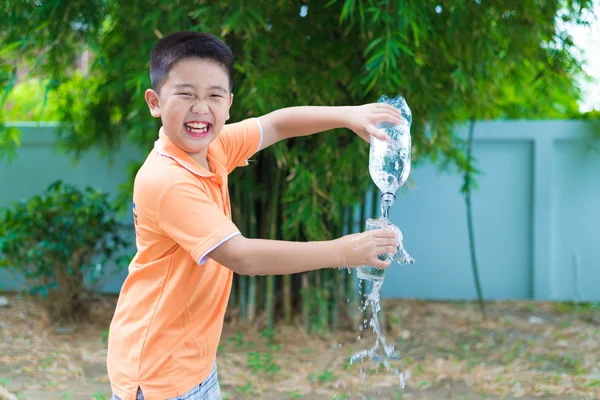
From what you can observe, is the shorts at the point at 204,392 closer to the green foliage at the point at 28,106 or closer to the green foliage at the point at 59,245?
the green foliage at the point at 59,245

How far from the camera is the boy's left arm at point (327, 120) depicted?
1.73 meters

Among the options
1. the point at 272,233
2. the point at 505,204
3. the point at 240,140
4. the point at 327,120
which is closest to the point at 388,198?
the point at 327,120

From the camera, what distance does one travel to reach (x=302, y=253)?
142 centimetres

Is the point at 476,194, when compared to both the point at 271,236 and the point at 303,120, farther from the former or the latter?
the point at 303,120

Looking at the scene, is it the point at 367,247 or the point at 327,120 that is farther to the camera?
the point at 327,120

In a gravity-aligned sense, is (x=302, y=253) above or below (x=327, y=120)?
below

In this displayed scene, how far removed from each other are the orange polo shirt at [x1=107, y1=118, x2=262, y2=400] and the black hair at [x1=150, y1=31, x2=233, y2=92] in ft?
0.53

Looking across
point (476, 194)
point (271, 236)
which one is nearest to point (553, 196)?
point (476, 194)

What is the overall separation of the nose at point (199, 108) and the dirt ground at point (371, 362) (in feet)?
6.73

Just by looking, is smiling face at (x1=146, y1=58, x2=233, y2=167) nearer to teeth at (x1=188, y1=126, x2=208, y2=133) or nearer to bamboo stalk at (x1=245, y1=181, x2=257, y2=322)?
teeth at (x1=188, y1=126, x2=208, y2=133)

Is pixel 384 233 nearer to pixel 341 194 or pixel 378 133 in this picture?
pixel 378 133

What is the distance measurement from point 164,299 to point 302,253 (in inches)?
15.6

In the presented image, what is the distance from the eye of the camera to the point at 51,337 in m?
4.23

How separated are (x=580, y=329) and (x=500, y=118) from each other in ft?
7.04
